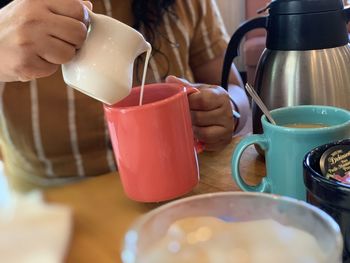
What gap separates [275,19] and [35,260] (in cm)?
38

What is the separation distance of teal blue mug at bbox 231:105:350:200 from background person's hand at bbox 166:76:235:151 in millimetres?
160

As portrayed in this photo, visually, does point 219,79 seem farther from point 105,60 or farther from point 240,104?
point 105,60

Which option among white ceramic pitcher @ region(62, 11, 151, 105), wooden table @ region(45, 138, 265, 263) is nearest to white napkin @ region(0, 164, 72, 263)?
wooden table @ region(45, 138, 265, 263)

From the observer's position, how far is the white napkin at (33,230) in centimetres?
49

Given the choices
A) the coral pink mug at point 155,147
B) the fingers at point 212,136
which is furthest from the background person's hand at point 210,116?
the coral pink mug at point 155,147

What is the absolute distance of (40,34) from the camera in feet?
1.68

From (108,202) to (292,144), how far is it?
0.23 metres

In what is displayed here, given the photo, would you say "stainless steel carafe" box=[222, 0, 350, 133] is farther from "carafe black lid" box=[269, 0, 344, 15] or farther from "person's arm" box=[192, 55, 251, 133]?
"person's arm" box=[192, 55, 251, 133]

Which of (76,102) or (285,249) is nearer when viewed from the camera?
(285,249)

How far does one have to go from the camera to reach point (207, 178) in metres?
0.61

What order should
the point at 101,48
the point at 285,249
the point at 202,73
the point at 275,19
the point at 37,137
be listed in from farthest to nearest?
the point at 202,73, the point at 37,137, the point at 275,19, the point at 101,48, the point at 285,249

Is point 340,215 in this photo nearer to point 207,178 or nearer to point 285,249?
point 285,249

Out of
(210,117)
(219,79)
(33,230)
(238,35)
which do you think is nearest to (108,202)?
(33,230)

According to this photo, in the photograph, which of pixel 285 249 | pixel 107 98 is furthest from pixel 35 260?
pixel 285 249
